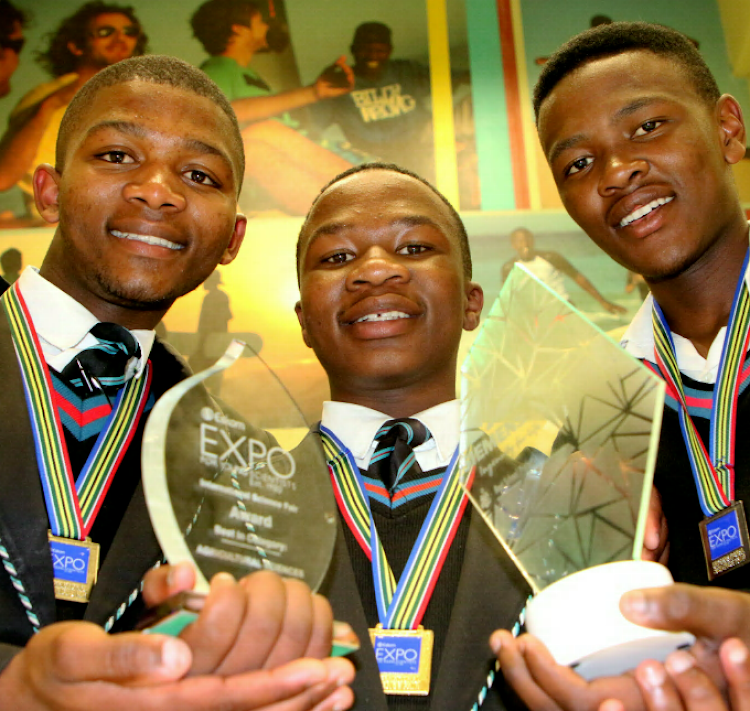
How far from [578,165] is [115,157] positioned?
1.25 meters

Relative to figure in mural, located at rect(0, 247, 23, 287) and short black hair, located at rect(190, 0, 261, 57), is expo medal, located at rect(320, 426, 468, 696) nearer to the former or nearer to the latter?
figure in mural, located at rect(0, 247, 23, 287)

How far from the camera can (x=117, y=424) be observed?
5.91 ft

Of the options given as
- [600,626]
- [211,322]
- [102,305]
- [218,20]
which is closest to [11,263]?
[211,322]

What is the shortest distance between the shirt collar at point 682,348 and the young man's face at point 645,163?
0.21 meters

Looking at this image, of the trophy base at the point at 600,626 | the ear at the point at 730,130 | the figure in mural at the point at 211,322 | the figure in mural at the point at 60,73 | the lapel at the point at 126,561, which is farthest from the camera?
the figure in mural at the point at 60,73

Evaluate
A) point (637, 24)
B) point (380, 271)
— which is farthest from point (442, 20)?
point (380, 271)

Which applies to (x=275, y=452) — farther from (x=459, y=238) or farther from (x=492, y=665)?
(x=459, y=238)

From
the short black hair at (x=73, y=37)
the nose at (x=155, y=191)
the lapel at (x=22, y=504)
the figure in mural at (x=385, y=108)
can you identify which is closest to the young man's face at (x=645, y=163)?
the nose at (x=155, y=191)

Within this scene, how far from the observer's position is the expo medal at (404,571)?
1431 millimetres

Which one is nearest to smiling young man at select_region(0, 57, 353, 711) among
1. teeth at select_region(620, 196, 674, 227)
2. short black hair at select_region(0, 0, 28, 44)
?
teeth at select_region(620, 196, 674, 227)

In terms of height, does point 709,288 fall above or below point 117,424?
above

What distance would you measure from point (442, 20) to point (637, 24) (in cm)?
445

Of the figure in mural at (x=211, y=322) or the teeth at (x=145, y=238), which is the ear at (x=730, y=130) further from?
the figure in mural at (x=211, y=322)

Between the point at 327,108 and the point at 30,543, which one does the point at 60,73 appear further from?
the point at 30,543
